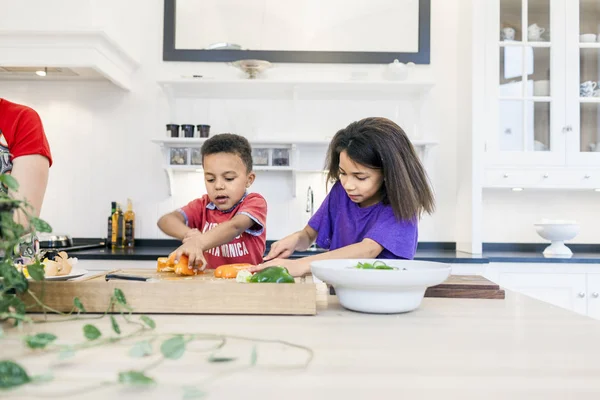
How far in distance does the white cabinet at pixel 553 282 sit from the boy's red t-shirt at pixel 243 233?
139 cm

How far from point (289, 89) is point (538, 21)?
142 centimetres

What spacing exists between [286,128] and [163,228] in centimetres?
139

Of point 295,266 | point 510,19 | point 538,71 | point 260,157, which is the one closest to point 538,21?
point 510,19

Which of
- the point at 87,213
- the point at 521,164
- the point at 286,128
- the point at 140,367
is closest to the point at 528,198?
the point at 521,164

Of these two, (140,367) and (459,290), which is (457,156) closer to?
(459,290)

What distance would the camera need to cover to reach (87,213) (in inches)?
125

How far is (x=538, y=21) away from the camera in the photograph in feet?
9.91

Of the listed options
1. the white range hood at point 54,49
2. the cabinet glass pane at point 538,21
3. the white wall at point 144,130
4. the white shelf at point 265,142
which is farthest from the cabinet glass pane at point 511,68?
the white range hood at point 54,49

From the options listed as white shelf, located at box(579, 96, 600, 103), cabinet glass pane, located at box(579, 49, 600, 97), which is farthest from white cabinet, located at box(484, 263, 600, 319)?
cabinet glass pane, located at box(579, 49, 600, 97)

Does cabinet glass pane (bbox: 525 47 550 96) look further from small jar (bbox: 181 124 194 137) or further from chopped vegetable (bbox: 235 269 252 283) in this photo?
chopped vegetable (bbox: 235 269 252 283)

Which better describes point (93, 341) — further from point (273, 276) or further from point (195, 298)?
point (273, 276)

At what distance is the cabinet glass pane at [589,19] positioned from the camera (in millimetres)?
3027

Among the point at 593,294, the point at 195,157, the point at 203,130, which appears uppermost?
the point at 203,130

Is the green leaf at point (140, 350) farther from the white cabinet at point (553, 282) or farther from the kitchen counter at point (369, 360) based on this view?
the white cabinet at point (553, 282)
